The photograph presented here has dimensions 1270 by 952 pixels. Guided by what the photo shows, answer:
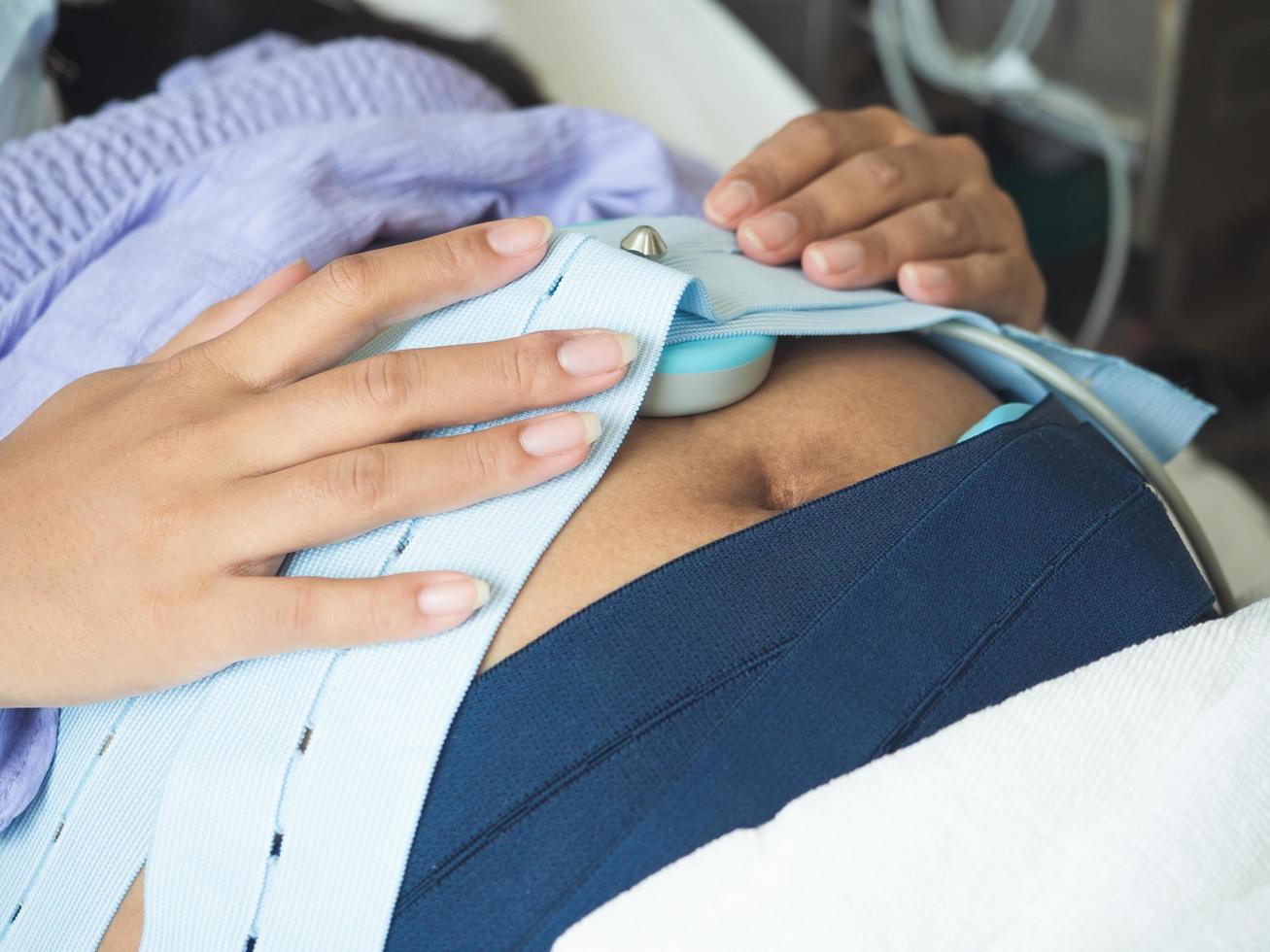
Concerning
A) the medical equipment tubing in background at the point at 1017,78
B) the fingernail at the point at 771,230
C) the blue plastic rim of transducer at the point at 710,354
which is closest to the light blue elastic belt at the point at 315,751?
the blue plastic rim of transducer at the point at 710,354

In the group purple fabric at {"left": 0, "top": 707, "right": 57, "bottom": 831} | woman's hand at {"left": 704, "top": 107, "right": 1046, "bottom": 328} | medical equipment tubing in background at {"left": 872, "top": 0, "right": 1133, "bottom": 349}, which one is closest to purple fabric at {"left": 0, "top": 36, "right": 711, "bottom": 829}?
purple fabric at {"left": 0, "top": 707, "right": 57, "bottom": 831}

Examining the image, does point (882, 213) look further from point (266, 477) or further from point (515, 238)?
point (266, 477)

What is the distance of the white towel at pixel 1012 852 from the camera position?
1.58ft

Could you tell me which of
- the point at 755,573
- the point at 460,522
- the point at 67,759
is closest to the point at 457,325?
the point at 460,522

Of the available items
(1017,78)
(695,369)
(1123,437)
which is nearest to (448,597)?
(695,369)

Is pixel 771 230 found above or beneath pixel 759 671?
above

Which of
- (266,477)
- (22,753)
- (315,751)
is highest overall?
(266,477)

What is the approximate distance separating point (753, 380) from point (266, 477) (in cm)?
31

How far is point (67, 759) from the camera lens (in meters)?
0.64

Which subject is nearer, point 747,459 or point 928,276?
point 747,459

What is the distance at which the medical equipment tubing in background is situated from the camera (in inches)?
68.1

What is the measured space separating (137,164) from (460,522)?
1.64 feet

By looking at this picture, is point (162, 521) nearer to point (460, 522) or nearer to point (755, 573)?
point (460, 522)

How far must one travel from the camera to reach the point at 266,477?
574 mm
